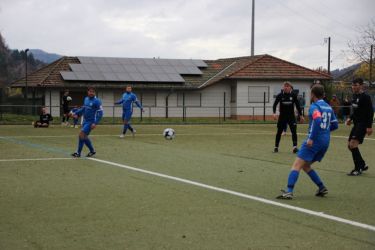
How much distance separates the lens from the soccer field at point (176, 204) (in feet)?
21.1

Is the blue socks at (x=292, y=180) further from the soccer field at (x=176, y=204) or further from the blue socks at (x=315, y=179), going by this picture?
the blue socks at (x=315, y=179)

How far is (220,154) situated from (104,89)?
3201 cm

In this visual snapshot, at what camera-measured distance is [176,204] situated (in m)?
8.43

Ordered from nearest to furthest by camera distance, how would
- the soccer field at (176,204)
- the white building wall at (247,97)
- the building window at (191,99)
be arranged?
1. the soccer field at (176,204)
2. the white building wall at (247,97)
3. the building window at (191,99)

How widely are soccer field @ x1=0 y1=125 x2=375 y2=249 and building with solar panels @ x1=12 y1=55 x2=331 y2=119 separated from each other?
31.9 metres

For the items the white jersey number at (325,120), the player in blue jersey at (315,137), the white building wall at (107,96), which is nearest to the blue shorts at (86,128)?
the player in blue jersey at (315,137)

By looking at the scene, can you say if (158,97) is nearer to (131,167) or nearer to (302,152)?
(131,167)

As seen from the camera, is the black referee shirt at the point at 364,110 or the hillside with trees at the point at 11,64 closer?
the black referee shirt at the point at 364,110

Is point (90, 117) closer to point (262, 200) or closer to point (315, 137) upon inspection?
point (262, 200)

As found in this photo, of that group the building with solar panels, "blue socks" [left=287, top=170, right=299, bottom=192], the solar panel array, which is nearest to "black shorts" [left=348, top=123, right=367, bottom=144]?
"blue socks" [left=287, top=170, right=299, bottom=192]

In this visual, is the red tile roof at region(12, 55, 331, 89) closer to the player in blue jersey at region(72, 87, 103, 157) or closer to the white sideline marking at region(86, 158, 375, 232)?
the player in blue jersey at region(72, 87, 103, 157)

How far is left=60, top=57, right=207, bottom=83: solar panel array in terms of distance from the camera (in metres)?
46.9

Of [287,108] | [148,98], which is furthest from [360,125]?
[148,98]

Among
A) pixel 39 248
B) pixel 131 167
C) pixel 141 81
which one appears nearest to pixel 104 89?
pixel 141 81
